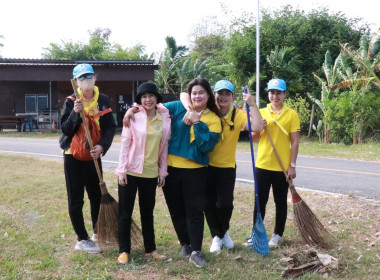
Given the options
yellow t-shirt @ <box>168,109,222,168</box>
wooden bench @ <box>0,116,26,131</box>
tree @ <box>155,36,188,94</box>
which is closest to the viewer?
yellow t-shirt @ <box>168,109,222,168</box>

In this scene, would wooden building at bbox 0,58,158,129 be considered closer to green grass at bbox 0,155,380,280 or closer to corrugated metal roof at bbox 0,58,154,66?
corrugated metal roof at bbox 0,58,154,66

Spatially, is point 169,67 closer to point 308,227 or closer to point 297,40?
point 297,40

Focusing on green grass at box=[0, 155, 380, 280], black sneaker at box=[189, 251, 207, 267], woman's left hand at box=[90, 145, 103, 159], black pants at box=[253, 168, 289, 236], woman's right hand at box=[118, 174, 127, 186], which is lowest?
green grass at box=[0, 155, 380, 280]

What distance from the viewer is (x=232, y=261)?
4051 mm

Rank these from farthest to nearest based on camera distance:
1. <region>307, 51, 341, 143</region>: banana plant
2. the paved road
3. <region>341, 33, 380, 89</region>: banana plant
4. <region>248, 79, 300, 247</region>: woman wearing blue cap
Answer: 1. <region>307, 51, 341, 143</region>: banana plant
2. <region>341, 33, 380, 89</region>: banana plant
3. the paved road
4. <region>248, 79, 300, 247</region>: woman wearing blue cap

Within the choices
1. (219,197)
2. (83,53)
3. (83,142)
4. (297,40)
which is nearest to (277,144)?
(219,197)

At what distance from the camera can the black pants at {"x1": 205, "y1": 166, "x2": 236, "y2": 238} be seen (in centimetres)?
415

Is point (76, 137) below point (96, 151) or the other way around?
the other way around

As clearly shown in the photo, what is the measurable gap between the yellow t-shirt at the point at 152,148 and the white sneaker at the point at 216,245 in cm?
100

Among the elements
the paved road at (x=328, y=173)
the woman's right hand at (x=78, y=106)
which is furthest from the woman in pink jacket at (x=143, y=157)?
the paved road at (x=328, y=173)

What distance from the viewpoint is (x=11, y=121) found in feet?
76.6

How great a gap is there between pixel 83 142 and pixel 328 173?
6.95 meters

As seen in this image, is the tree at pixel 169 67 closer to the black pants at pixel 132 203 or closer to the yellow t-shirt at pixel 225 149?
the yellow t-shirt at pixel 225 149

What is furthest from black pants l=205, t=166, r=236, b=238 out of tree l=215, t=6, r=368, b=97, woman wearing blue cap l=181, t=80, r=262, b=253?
tree l=215, t=6, r=368, b=97
